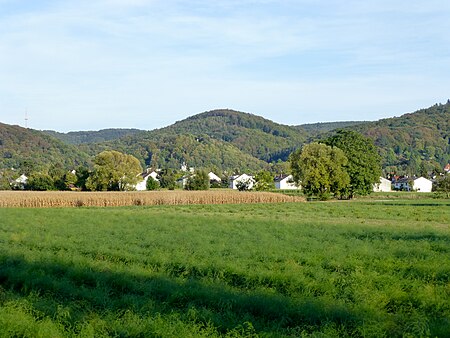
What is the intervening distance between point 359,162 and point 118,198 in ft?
123

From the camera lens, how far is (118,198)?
66625 millimetres

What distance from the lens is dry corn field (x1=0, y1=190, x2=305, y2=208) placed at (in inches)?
2430

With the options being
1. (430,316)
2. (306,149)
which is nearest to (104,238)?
(430,316)

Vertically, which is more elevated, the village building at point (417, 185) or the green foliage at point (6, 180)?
the green foliage at point (6, 180)

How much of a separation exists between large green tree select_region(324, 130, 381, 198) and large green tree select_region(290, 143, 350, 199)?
228cm

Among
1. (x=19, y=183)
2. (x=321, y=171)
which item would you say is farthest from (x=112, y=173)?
(x=19, y=183)

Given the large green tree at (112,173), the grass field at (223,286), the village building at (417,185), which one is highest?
the large green tree at (112,173)

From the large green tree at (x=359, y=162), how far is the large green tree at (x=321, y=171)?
7.47 ft

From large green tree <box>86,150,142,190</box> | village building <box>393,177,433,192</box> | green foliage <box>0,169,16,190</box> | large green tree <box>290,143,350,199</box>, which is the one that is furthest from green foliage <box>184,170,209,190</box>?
village building <box>393,177,433,192</box>

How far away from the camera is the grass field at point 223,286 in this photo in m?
9.21

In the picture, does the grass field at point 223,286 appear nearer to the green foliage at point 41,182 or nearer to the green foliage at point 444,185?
the green foliage at point 444,185

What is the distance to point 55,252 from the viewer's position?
17906 mm

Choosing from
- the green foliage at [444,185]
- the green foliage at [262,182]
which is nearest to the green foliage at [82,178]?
the green foliage at [262,182]

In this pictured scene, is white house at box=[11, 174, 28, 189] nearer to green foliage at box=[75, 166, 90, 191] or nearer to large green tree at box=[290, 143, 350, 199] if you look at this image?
green foliage at box=[75, 166, 90, 191]
